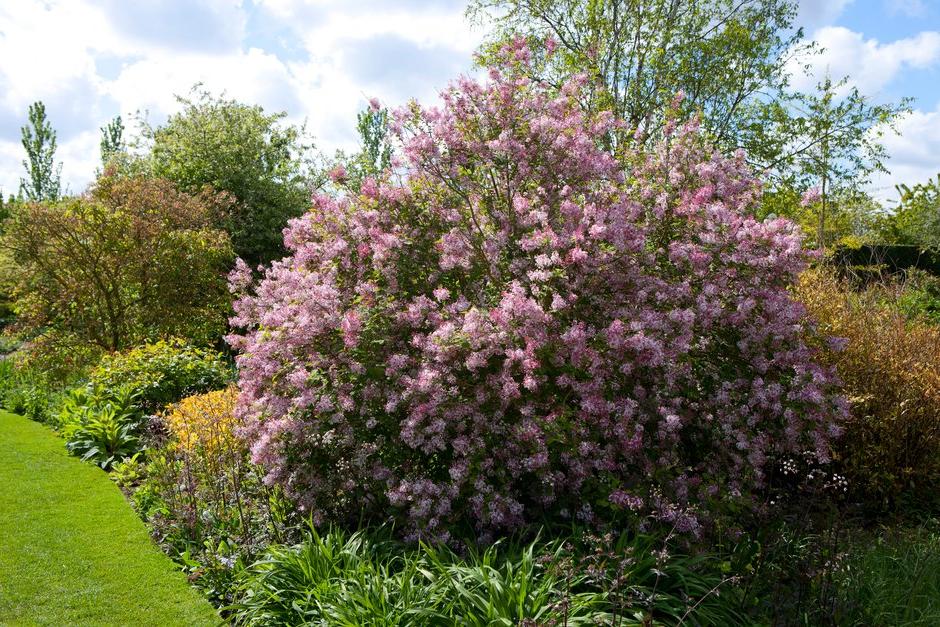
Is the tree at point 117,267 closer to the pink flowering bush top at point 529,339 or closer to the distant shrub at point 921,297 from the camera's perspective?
the pink flowering bush top at point 529,339

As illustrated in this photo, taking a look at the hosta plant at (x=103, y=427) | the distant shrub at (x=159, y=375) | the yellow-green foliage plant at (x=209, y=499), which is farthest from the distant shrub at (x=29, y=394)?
the yellow-green foliage plant at (x=209, y=499)

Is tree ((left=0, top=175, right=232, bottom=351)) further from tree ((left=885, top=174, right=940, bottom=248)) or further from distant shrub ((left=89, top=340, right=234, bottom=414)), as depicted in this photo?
tree ((left=885, top=174, right=940, bottom=248))

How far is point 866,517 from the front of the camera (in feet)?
20.8

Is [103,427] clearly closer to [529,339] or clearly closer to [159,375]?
[159,375]

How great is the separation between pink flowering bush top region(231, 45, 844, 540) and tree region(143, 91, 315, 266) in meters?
11.2

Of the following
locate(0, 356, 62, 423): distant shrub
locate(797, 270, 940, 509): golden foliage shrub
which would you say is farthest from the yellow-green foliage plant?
locate(797, 270, 940, 509): golden foliage shrub

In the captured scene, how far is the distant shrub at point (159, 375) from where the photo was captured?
29.8 ft

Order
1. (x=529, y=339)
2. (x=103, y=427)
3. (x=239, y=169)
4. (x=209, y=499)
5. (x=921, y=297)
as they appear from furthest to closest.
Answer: (x=239, y=169) < (x=921, y=297) < (x=103, y=427) < (x=209, y=499) < (x=529, y=339)

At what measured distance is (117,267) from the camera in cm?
1098

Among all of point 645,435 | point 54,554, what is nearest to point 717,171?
point 645,435

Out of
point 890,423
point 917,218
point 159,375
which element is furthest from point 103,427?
point 917,218

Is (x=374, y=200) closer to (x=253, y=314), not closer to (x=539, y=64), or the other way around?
(x=253, y=314)

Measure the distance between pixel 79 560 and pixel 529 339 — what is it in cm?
405

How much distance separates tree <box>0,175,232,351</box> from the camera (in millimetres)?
10594
